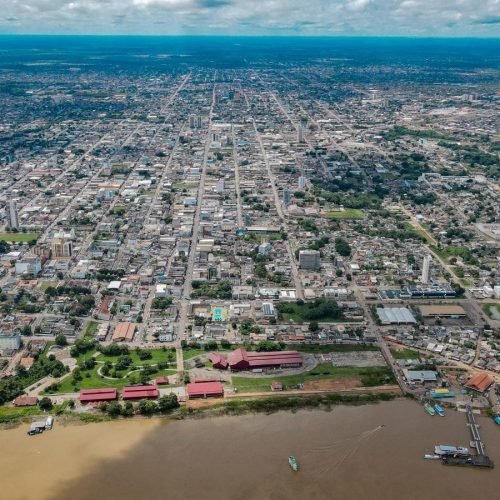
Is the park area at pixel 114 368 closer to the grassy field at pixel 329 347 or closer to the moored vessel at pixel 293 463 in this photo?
the grassy field at pixel 329 347

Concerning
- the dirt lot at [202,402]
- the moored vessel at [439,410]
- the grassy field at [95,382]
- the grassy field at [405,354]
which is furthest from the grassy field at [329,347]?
the grassy field at [95,382]

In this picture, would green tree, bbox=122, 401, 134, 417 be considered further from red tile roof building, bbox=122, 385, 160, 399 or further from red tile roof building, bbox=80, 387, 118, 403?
red tile roof building, bbox=80, 387, 118, 403

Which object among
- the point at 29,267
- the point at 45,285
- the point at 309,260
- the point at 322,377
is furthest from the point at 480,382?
the point at 29,267

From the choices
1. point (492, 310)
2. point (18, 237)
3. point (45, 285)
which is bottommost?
point (18, 237)

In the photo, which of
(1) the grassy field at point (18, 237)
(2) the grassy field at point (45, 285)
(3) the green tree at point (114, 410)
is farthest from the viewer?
(1) the grassy field at point (18, 237)

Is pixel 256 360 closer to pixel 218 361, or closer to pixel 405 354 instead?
pixel 218 361
